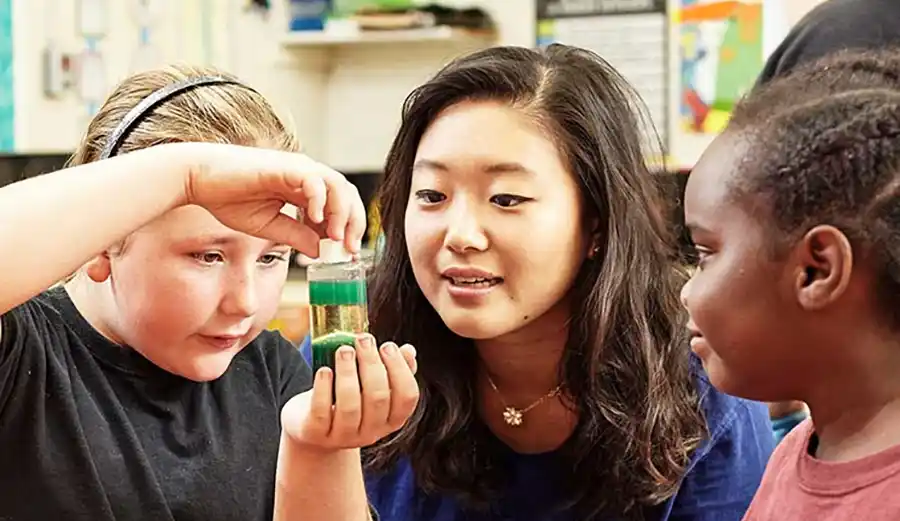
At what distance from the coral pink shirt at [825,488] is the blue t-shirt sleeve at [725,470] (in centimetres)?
34

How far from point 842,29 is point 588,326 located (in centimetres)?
67

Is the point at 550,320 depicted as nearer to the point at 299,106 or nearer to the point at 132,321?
the point at 132,321

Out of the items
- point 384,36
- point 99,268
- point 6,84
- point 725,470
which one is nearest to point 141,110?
point 99,268

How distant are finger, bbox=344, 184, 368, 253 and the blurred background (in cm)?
237

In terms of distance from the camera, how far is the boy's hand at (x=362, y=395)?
1.02 metres

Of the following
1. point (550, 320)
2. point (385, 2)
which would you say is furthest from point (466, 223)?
point (385, 2)

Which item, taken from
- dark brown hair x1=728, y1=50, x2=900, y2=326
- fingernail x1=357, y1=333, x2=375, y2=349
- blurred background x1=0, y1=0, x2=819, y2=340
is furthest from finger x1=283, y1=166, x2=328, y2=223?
blurred background x1=0, y1=0, x2=819, y2=340

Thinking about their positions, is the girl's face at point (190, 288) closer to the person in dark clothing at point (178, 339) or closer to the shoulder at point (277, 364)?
the person in dark clothing at point (178, 339)

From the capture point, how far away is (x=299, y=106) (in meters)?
4.39

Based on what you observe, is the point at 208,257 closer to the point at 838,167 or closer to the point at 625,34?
the point at 838,167

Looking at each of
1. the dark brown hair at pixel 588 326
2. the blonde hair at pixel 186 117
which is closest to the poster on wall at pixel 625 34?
the dark brown hair at pixel 588 326

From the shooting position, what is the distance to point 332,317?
103cm

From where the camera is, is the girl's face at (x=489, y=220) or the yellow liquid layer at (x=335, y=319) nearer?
the yellow liquid layer at (x=335, y=319)

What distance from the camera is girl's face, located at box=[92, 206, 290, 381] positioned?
3.74 ft
